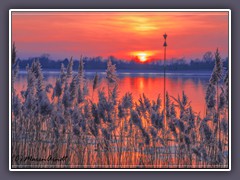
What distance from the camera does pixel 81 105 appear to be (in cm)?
1055

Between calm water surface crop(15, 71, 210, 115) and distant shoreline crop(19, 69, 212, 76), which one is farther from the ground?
distant shoreline crop(19, 69, 212, 76)

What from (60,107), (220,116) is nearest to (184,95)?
(220,116)

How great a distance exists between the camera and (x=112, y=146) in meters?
10.5

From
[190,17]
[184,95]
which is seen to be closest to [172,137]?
[184,95]

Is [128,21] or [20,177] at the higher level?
[128,21]

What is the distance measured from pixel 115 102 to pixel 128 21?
0.68 m

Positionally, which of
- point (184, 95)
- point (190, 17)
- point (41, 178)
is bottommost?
point (41, 178)

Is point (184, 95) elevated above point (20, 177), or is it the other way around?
point (184, 95)

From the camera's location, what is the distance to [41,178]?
34.3 feet

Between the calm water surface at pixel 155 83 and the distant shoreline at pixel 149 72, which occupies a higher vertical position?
the distant shoreline at pixel 149 72
